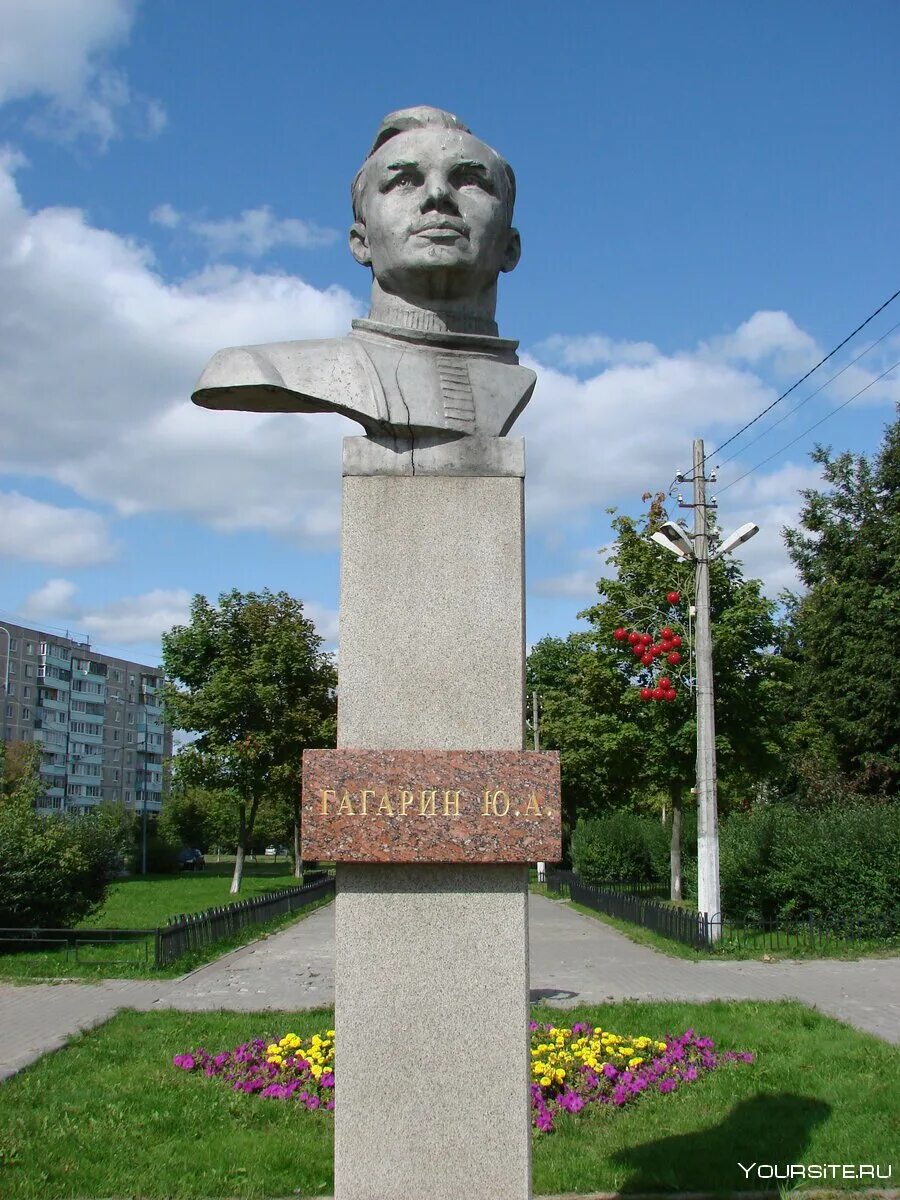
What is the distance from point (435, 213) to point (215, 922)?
14009 mm

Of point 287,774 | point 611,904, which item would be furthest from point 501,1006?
point 287,774

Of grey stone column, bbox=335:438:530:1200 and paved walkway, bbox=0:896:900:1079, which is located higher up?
grey stone column, bbox=335:438:530:1200

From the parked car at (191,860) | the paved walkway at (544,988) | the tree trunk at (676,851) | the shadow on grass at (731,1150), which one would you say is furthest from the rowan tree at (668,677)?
the parked car at (191,860)

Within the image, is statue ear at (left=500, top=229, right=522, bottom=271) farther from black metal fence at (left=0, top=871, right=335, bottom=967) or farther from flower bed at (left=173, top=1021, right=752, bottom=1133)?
black metal fence at (left=0, top=871, right=335, bottom=967)

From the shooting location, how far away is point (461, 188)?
4938 mm

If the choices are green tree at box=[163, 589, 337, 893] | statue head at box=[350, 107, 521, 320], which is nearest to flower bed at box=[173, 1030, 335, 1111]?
statue head at box=[350, 107, 521, 320]

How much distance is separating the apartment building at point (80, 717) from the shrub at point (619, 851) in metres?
42.3

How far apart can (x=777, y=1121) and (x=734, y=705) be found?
617 inches

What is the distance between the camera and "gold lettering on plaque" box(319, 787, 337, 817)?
436 cm

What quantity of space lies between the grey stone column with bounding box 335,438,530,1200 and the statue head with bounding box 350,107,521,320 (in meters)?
0.82

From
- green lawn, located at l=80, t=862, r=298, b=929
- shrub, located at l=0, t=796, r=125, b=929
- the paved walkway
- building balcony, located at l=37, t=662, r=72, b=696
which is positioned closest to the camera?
the paved walkway

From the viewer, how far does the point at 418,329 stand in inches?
197

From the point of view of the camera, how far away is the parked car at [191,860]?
60719 millimetres

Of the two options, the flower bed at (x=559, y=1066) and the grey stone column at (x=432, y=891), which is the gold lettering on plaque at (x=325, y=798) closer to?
the grey stone column at (x=432, y=891)
